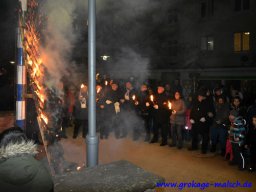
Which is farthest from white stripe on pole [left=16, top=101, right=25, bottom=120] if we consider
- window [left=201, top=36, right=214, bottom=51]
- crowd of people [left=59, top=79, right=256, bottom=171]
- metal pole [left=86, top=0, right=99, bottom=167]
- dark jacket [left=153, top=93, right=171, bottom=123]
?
window [left=201, top=36, right=214, bottom=51]

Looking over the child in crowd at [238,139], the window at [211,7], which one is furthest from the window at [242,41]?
the child in crowd at [238,139]

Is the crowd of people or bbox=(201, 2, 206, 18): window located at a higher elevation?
bbox=(201, 2, 206, 18): window

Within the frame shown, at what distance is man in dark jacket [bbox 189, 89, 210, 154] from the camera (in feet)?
25.0

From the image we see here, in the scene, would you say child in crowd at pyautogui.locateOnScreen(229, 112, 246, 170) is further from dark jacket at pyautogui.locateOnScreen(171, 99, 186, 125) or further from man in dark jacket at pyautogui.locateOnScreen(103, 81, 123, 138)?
man in dark jacket at pyautogui.locateOnScreen(103, 81, 123, 138)

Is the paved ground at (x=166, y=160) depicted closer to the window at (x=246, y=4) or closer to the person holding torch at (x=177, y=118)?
the person holding torch at (x=177, y=118)

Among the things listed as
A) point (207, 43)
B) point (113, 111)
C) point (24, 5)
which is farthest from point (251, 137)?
point (207, 43)

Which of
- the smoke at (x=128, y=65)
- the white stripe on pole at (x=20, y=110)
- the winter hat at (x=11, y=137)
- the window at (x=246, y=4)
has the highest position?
the window at (x=246, y=4)

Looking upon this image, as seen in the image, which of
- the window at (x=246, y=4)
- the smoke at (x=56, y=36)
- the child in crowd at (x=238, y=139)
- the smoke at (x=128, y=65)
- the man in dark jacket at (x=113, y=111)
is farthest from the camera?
the smoke at (x=128, y=65)

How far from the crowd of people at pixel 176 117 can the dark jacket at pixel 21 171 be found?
5.21 m

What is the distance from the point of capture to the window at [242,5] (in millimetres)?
19905

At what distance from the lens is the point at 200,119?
25.1ft

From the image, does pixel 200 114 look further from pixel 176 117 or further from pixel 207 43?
pixel 207 43

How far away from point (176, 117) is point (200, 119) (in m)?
0.77

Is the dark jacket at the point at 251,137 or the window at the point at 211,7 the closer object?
the dark jacket at the point at 251,137
